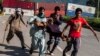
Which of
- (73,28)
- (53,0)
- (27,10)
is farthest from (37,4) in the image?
(73,28)

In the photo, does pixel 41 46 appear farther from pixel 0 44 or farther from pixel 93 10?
pixel 93 10

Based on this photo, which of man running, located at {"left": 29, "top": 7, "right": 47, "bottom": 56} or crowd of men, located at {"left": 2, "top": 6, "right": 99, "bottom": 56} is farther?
man running, located at {"left": 29, "top": 7, "right": 47, "bottom": 56}

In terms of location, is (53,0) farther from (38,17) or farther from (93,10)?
(38,17)

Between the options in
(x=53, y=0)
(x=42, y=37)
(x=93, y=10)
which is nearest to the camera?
(x=42, y=37)

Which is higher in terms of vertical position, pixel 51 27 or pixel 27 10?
pixel 51 27

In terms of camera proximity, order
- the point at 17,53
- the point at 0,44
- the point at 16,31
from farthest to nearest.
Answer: the point at 0,44, the point at 16,31, the point at 17,53

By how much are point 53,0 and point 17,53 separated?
63036 millimetres

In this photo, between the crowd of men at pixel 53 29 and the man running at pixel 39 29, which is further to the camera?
the man running at pixel 39 29

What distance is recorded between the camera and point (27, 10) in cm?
6856

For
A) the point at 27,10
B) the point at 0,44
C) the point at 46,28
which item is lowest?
the point at 27,10

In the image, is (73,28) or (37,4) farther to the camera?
(37,4)

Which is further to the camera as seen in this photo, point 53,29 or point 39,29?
point 53,29

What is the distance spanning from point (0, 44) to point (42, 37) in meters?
4.14

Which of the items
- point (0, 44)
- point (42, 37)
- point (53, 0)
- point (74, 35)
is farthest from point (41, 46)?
point (53, 0)
